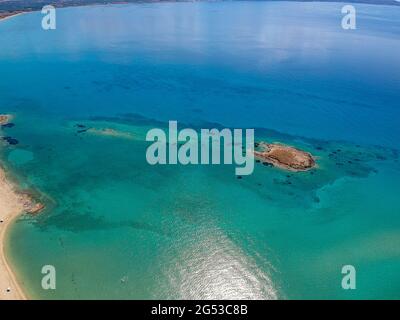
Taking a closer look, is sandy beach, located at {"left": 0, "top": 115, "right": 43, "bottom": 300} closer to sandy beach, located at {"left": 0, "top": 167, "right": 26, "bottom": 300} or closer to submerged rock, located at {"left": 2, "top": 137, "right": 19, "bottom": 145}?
sandy beach, located at {"left": 0, "top": 167, "right": 26, "bottom": 300}

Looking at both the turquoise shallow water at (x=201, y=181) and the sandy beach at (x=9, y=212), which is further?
the turquoise shallow water at (x=201, y=181)

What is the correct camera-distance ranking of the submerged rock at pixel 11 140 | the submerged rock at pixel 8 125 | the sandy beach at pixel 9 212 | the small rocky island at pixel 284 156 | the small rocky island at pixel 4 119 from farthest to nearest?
the small rocky island at pixel 4 119 → the submerged rock at pixel 8 125 → the submerged rock at pixel 11 140 → the small rocky island at pixel 284 156 → the sandy beach at pixel 9 212

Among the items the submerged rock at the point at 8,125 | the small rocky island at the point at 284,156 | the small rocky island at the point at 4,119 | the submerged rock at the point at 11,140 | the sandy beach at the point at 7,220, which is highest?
the small rocky island at the point at 4,119

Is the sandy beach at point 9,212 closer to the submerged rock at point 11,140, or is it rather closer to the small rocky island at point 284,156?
the submerged rock at point 11,140

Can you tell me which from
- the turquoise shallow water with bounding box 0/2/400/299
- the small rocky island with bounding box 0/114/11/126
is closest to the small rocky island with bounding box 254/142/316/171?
the turquoise shallow water with bounding box 0/2/400/299

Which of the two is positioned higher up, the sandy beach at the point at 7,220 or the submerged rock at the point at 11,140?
the submerged rock at the point at 11,140

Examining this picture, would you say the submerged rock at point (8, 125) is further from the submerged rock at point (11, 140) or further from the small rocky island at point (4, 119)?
the submerged rock at point (11, 140)

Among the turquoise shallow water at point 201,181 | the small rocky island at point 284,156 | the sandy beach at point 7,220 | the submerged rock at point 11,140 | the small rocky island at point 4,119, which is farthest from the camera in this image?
the small rocky island at point 4,119

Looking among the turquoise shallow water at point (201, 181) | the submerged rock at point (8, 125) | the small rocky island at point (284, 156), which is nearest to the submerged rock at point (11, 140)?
the turquoise shallow water at point (201, 181)
